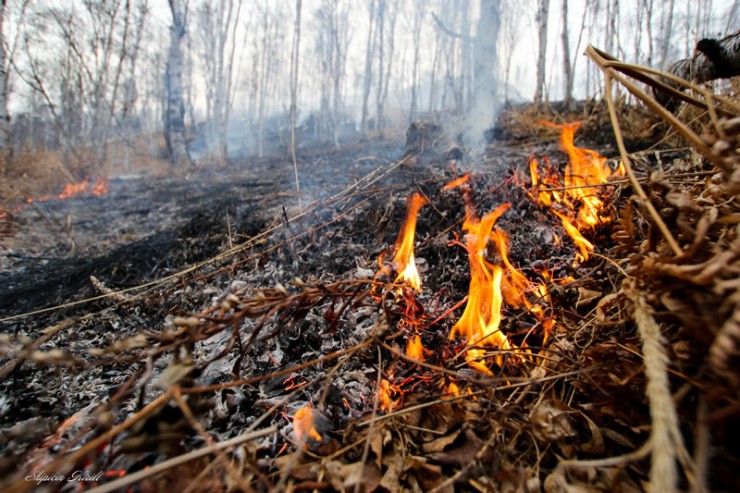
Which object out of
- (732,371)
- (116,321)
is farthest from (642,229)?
(116,321)

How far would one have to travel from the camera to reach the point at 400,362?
1650 millimetres

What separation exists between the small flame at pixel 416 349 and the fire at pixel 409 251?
0.38 metres

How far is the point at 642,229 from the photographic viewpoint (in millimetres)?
1735

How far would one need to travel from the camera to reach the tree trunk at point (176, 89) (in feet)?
41.3

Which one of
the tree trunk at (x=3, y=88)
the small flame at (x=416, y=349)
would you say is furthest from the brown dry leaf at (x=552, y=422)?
the tree trunk at (x=3, y=88)

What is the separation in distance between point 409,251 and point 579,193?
1688 mm

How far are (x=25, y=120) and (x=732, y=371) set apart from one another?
39447 millimetres

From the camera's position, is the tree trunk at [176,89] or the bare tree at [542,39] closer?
the bare tree at [542,39]

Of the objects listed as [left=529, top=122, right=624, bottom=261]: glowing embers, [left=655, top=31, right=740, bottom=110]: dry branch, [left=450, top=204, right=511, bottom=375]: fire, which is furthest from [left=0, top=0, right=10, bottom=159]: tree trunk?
[left=655, top=31, right=740, bottom=110]: dry branch

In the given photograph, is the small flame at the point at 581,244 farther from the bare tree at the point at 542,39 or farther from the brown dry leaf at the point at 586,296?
the bare tree at the point at 542,39

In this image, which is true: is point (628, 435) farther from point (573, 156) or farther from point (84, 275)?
point (84, 275)

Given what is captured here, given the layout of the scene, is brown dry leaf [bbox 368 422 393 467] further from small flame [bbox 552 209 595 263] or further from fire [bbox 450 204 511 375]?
small flame [bbox 552 209 595 263]

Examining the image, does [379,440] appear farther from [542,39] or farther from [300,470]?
[542,39]

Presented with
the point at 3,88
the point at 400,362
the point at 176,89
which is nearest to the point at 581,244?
the point at 400,362
